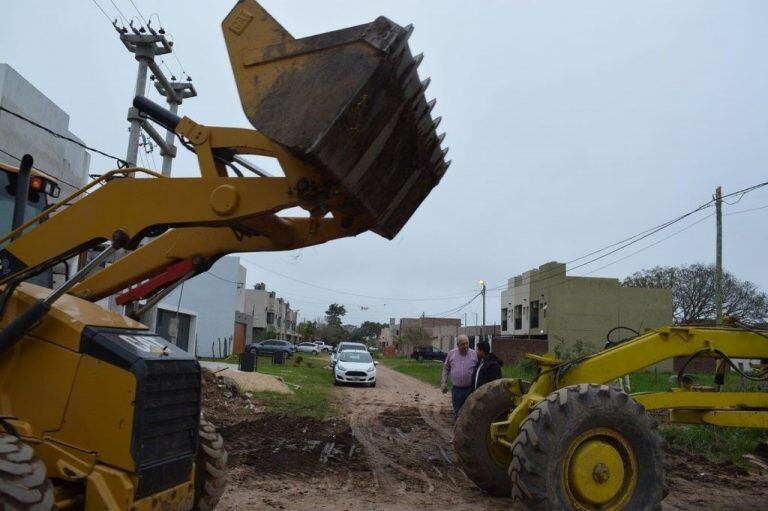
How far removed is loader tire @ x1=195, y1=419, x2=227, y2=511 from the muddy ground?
5.31ft

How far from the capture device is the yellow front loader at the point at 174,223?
3562 millimetres

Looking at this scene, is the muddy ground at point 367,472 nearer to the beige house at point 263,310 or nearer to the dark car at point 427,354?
the dark car at point 427,354

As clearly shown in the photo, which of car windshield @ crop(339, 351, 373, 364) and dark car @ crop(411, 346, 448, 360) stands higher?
car windshield @ crop(339, 351, 373, 364)

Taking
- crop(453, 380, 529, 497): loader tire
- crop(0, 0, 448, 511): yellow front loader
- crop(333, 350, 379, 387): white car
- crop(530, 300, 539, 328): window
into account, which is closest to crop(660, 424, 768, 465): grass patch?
crop(453, 380, 529, 497): loader tire

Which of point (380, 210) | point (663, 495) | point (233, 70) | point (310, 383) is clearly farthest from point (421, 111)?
point (310, 383)

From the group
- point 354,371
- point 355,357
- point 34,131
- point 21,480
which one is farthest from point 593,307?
point 21,480

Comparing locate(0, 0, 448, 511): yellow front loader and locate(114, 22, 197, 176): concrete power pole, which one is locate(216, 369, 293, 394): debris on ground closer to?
locate(114, 22, 197, 176): concrete power pole

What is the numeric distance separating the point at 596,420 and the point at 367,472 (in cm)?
369

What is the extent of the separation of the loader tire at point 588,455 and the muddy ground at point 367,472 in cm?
142

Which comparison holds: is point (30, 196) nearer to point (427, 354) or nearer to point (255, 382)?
point (255, 382)

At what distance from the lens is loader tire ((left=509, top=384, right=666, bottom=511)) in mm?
5219

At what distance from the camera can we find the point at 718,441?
10312mm

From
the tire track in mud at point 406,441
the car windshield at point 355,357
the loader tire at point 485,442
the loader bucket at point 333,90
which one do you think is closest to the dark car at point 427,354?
the car windshield at point 355,357

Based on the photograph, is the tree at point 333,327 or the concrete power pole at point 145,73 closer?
the concrete power pole at point 145,73
